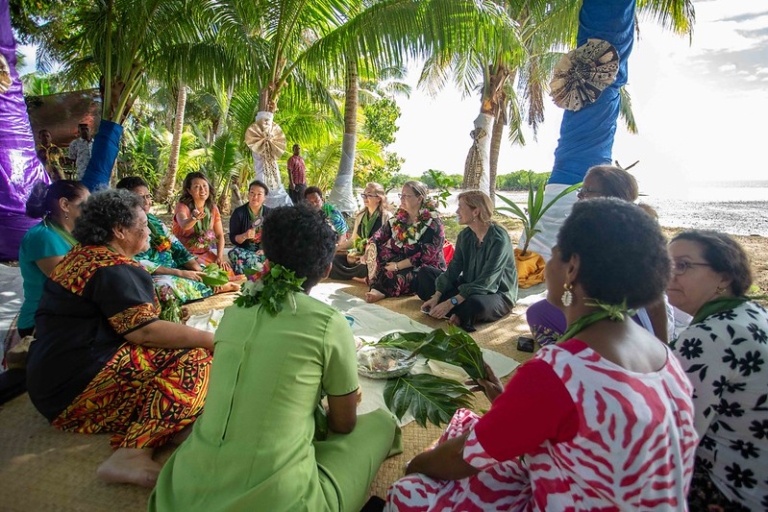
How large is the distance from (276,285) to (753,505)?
159 cm

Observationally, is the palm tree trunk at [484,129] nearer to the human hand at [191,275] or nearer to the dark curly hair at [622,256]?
the human hand at [191,275]

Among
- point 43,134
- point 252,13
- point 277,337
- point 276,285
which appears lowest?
point 277,337

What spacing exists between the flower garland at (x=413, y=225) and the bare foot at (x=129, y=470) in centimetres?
336

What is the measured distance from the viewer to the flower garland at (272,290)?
1.40 m

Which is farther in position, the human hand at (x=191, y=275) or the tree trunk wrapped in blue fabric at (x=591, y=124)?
the tree trunk wrapped in blue fabric at (x=591, y=124)

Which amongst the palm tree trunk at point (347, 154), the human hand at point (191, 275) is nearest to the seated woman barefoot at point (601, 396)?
the human hand at point (191, 275)

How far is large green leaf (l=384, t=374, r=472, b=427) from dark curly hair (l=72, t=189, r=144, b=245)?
1584mm

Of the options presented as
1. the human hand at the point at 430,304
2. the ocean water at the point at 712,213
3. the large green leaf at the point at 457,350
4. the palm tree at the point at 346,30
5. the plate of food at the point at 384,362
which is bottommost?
the ocean water at the point at 712,213

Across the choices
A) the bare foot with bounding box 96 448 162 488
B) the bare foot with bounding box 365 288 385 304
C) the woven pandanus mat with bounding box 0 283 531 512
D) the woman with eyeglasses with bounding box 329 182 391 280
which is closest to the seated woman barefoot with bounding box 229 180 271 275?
the woman with eyeglasses with bounding box 329 182 391 280

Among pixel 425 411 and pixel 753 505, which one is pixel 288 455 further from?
pixel 753 505

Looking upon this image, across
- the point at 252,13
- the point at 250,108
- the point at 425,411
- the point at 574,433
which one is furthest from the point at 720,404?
the point at 250,108

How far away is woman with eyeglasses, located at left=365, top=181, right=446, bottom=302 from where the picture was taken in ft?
15.5

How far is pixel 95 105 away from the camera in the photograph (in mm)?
8820

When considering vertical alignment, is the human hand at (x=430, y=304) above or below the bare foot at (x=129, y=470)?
below
